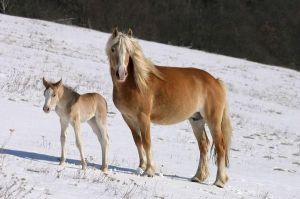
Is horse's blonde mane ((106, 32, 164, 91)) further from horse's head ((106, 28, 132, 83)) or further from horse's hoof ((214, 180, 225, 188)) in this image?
horse's hoof ((214, 180, 225, 188))

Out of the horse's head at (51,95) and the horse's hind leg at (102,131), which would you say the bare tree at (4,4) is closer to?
the horse's hind leg at (102,131)

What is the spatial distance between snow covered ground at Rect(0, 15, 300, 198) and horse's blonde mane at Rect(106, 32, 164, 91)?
1.43 metres

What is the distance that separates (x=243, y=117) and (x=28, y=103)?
848 centimetres

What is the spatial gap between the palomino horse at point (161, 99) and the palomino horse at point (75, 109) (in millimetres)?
459

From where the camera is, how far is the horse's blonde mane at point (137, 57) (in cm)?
865

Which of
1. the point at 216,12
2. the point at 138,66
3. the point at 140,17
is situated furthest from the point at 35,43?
the point at 216,12

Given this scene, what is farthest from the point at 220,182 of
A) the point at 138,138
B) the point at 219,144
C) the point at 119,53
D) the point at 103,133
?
the point at 119,53

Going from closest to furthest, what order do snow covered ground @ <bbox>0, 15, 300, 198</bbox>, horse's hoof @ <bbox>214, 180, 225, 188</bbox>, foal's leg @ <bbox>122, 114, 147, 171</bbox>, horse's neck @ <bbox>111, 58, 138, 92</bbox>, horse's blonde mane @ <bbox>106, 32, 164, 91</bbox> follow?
snow covered ground @ <bbox>0, 15, 300, 198</bbox>
horse's blonde mane @ <bbox>106, 32, 164, 91</bbox>
horse's neck @ <bbox>111, 58, 138, 92</bbox>
foal's leg @ <bbox>122, 114, 147, 171</bbox>
horse's hoof @ <bbox>214, 180, 225, 188</bbox>

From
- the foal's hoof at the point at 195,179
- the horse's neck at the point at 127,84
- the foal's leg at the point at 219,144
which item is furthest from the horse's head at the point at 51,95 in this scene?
the foal's leg at the point at 219,144

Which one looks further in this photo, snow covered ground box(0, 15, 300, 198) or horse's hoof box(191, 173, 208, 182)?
horse's hoof box(191, 173, 208, 182)

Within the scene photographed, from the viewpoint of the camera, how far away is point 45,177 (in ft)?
23.2

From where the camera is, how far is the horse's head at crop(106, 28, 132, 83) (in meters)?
8.48

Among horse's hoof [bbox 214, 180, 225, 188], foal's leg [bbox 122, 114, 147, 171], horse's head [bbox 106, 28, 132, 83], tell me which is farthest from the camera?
horse's hoof [bbox 214, 180, 225, 188]

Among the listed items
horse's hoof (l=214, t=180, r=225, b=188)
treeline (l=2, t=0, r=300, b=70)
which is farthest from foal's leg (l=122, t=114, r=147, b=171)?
treeline (l=2, t=0, r=300, b=70)
